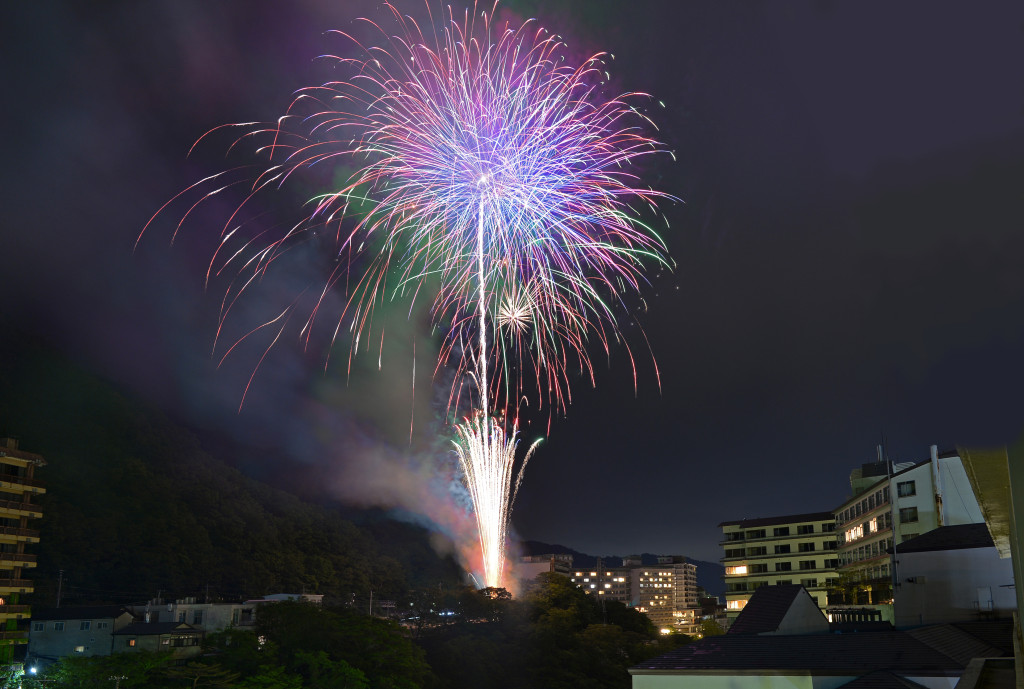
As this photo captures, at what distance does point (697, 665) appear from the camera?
2253cm

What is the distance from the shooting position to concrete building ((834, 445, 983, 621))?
4209 cm

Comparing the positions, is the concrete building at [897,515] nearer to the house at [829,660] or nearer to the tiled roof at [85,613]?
the house at [829,660]

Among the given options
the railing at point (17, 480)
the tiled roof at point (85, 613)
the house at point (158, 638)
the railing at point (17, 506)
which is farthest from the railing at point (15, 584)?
the house at point (158, 638)

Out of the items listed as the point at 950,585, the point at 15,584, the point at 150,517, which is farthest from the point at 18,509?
A: the point at 950,585

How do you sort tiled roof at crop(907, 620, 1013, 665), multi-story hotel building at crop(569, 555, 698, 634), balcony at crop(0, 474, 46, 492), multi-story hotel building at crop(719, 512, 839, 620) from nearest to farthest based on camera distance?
tiled roof at crop(907, 620, 1013, 665), balcony at crop(0, 474, 46, 492), multi-story hotel building at crop(719, 512, 839, 620), multi-story hotel building at crop(569, 555, 698, 634)

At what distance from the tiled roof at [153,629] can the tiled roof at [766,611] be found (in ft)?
80.7

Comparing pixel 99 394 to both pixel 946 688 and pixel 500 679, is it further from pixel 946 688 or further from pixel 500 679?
pixel 946 688

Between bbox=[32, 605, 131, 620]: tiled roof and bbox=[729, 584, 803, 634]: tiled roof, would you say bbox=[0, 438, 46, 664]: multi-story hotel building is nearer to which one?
bbox=[32, 605, 131, 620]: tiled roof

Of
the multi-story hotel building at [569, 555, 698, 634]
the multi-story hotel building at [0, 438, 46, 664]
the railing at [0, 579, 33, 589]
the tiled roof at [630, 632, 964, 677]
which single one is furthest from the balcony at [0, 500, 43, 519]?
the multi-story hotel building at [569, 555, 698, 634]

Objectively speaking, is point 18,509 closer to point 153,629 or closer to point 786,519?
point 153,629

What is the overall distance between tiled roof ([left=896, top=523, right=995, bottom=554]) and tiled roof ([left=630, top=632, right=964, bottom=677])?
1282cm

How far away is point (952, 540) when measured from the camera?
33.5 m

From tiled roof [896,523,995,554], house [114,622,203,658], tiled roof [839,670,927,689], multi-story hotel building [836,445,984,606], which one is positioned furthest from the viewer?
multi-story hotel building [836,445,984,606]

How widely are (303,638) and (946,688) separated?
944 inches
